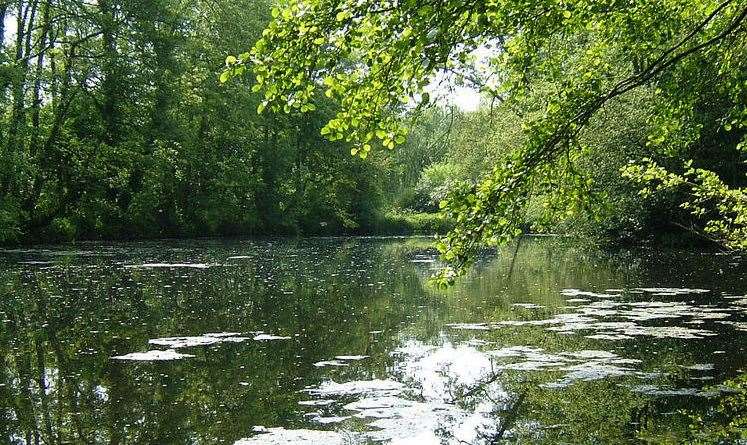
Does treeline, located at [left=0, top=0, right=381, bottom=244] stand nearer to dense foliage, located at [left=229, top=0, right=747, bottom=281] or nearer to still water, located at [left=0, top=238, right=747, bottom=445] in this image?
still water, located at [left=0, top=238, right=747, bottom=445]

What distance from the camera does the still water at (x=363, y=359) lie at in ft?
21.0

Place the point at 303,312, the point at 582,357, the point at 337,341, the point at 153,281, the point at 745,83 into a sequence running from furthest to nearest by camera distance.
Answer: the point at 153,281 → the point at 303,312 → the point at 337,341 → the point at 582,357 → the point at 745,83

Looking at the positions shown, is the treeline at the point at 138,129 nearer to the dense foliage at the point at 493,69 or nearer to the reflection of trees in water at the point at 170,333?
→ the reflection of trees in water at the point at 170,333

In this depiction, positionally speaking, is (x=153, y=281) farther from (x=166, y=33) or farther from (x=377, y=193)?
(x=377, y=193)

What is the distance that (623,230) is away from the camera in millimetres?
29344

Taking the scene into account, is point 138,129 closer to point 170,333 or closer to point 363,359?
point 170,333

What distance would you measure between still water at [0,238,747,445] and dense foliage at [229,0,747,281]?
173 centimetres

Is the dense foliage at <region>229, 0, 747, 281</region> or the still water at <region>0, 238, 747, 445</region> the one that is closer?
the dense foliage at <region>229, 0, 747, 281</region>

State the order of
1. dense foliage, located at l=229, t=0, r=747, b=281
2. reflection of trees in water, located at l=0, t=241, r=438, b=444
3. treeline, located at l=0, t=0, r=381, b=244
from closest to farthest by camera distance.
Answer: dense foliage, located at l=229, t=0, r=747, b=281
reflection of trees in water, located at l=0, t=241, r=438, b=444
treeline, located at l=0, t=0, r=381, b=244

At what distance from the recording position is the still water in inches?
252

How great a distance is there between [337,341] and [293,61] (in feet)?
18.8

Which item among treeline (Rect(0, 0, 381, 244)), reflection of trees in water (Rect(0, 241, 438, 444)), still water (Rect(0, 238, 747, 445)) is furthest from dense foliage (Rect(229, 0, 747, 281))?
treeline (Rect(0, 0, 381, 244))

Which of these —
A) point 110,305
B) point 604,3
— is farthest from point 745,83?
point 110,305

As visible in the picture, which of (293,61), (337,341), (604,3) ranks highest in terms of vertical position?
(604,3)
